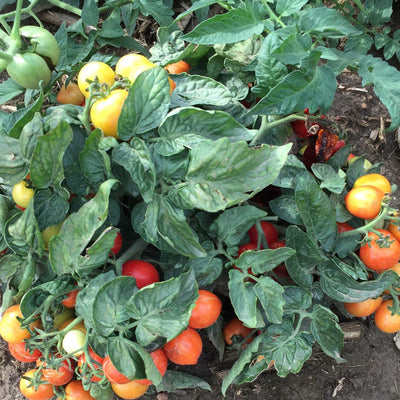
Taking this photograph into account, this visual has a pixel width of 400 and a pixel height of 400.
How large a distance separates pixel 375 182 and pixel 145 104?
65 cm

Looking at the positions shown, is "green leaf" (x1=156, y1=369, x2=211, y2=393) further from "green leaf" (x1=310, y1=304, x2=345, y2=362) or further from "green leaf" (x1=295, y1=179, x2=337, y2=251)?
"green leaf" (x1=295, y1=179, x2=337, y2=251)

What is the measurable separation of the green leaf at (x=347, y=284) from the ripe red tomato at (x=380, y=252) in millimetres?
28

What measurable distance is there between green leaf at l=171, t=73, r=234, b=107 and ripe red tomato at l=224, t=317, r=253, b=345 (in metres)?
0.64

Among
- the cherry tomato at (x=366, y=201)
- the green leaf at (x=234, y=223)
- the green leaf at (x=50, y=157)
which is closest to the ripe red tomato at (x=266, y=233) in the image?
the green leaf at (x=234, y=223)

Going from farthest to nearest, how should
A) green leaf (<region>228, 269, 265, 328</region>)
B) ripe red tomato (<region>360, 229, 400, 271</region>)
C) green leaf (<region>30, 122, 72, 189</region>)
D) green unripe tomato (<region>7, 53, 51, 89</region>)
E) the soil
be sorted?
the soil, green unripe tomato (<region>7, 53, 51, 89</region>), ripe red tomato (<region>360, 229, 400, 271</region>), green leaf (<region>228, 269, 265, 328</region>), green leaf (<region>30, 122, 72, 189</region>)

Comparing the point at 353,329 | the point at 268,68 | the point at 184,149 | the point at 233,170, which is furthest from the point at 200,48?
the point at 353,329

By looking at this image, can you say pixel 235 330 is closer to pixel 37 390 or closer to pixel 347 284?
pixel 347 284

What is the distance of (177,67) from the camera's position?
1.44m

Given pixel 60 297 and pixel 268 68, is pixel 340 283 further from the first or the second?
pixel 60 297

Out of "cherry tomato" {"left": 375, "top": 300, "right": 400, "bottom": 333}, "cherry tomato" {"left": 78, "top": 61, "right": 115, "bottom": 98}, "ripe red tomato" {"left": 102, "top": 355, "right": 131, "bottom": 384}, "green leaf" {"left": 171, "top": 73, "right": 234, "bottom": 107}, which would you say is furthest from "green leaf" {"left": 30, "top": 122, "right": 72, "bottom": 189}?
"cherry tomato" {"left": 375, "top": 300, "right": 400, "bottom": 333}

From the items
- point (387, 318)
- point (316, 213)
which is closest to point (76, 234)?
point (316, 213)

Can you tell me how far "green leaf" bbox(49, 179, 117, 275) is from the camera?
3.40 ft

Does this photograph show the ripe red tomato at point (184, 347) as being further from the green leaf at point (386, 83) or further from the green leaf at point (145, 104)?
the green leaf at point (386, 83)

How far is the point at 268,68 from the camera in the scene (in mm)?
1179
